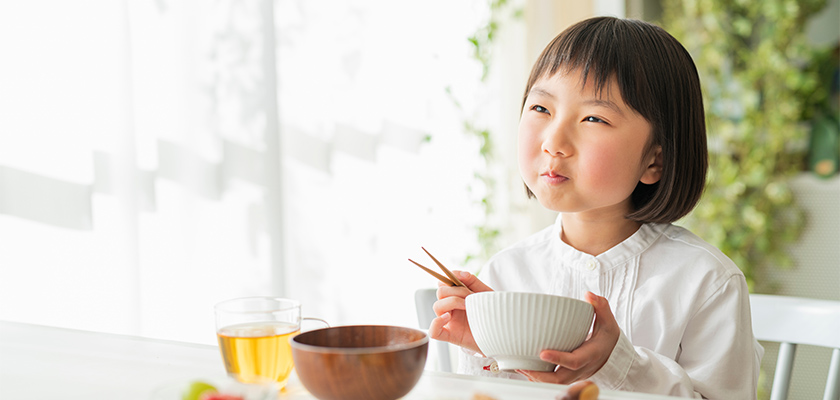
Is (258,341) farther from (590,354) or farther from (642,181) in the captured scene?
(642,181)

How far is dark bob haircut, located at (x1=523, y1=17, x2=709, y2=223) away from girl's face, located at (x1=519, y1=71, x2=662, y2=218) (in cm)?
2

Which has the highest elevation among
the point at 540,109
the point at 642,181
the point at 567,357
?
the point at 540,109

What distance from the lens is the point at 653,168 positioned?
3.41 feet

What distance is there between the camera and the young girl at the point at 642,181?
95 cm

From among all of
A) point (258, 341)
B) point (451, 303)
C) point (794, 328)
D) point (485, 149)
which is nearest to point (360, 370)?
point (258, 341)

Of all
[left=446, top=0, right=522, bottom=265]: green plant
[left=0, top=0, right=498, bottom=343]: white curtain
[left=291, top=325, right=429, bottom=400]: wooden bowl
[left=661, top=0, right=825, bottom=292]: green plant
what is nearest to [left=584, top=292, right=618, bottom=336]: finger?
[left=291, top=325, right=429, bottom=400]: wooden bowl

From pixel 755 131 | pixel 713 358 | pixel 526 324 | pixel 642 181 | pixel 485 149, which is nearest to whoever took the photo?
pixel 526 324

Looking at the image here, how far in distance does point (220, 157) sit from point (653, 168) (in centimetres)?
87

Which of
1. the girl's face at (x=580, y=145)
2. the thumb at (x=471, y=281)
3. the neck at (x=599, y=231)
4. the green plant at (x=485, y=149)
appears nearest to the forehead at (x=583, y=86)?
the girl's face at (x=580, y=145)

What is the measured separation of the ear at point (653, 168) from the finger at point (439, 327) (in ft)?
1.39

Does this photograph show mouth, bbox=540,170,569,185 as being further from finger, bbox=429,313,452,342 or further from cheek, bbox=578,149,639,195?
finger, bbox=429,313,452,342

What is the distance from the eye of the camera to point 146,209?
1.27 m

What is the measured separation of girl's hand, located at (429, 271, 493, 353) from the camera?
776 mm

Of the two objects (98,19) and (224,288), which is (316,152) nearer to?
(224,288)
